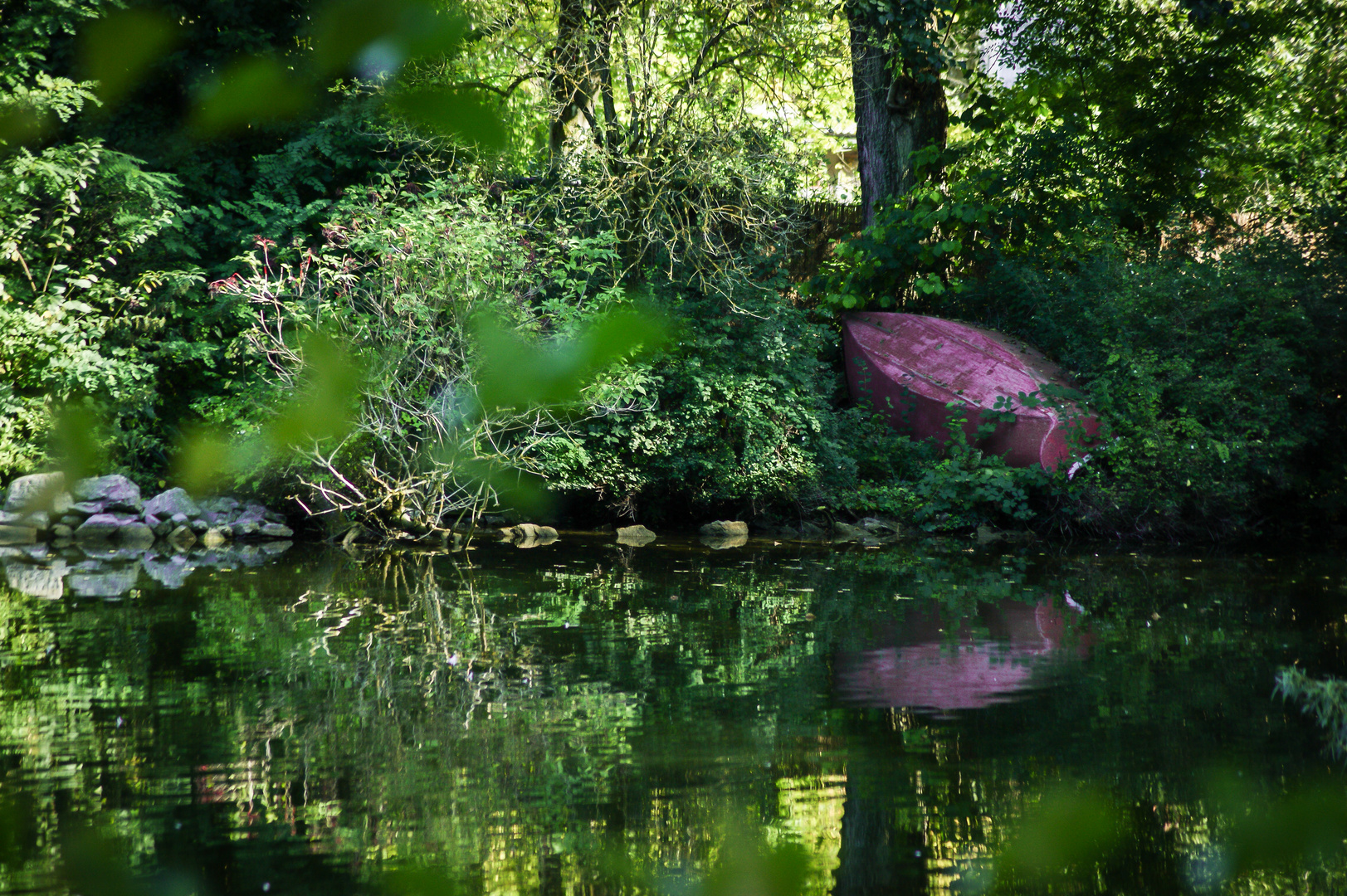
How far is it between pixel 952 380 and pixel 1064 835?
8.46m

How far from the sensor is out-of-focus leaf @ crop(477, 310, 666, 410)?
891cm

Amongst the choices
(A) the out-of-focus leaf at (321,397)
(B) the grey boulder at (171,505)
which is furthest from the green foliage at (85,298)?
(A) the out-of-focus leaf at (321,397)

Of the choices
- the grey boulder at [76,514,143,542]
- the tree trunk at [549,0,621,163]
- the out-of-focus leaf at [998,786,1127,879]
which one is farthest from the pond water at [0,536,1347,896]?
the tree trunk at [549,0,621,163]

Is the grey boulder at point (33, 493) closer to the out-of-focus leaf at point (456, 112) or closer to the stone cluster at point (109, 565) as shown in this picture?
the stone cluster at point (109, 565)

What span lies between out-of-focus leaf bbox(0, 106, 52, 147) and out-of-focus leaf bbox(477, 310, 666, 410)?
5.79m

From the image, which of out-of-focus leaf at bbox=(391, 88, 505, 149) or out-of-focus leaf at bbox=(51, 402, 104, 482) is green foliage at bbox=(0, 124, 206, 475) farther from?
out-of-focus leaf at bbox=(391, 88, 505, 149)

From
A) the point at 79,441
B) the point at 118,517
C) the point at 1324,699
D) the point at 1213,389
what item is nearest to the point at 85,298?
the point at 79,441

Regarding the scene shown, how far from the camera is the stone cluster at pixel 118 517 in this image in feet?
32.3

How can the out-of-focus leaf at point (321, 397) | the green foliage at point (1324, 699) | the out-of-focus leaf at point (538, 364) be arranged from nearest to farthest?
1. the green foliage at point (1324, 699)
2. the out-of-focus leaf at point (538, 364)
3. the out-of-focus leaf at point (321, 397)

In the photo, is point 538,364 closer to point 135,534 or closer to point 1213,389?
point 135,534

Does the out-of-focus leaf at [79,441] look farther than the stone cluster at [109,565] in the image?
Yes

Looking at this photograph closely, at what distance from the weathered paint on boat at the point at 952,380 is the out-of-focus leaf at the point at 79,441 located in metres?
7.70

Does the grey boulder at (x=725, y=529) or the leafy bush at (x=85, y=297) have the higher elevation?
the leafy bush at (x=85, y=297)

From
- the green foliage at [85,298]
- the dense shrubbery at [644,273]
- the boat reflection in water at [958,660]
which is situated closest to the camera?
the boat reflection in water at [958,660]
